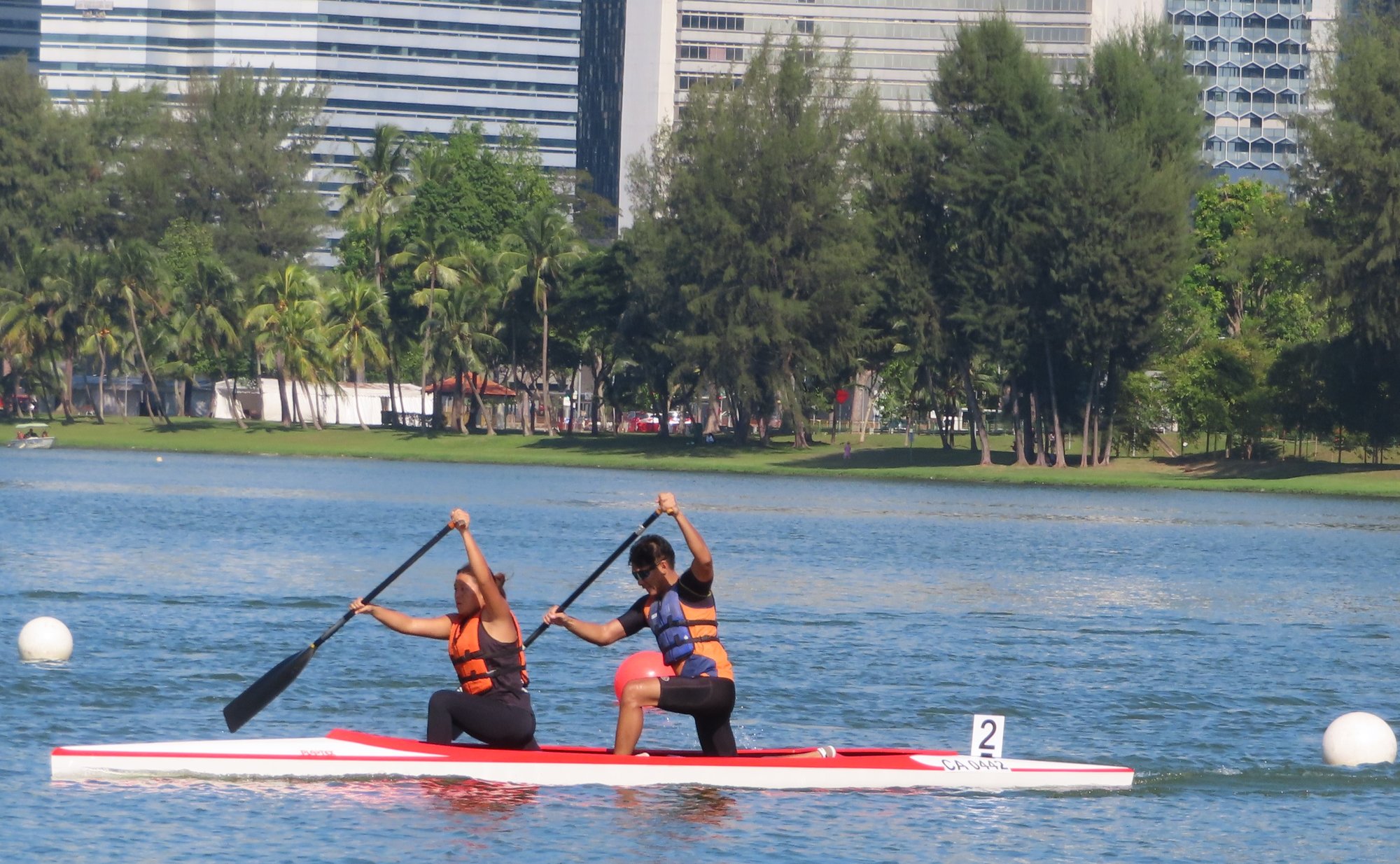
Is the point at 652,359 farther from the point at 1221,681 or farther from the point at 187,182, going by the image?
the point at 1221,681

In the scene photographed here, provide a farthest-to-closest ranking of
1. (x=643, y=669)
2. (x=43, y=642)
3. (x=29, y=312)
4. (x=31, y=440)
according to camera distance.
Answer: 1. (x=29, y=312)
2. (x=31, y=440)
3. (x=43, y=642)
4. (x=643, y=669)

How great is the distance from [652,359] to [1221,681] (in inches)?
2626

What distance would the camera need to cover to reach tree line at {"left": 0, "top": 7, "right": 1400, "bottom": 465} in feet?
234

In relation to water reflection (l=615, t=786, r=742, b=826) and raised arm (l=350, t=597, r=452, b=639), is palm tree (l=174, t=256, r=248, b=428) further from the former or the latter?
raised arm (l=350, t=597, r=452, b=639)

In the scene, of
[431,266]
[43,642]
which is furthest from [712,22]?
[43,642]

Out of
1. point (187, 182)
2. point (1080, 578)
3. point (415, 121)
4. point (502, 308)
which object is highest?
point (415, 121)

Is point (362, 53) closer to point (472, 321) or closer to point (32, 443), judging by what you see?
point (472, 321)

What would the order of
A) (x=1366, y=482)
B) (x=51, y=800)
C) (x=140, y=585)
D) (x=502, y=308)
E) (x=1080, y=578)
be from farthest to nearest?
(x=502, y=308), (x=1366, y=482), (x=1080, y=578), (x=140, y=585), (x=51, y=800)

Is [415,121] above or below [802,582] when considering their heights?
above

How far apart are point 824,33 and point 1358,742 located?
15820 centimetres

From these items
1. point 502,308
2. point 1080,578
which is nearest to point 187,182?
point 502,308

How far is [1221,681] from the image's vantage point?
22.2m

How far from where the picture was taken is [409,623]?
13.7m

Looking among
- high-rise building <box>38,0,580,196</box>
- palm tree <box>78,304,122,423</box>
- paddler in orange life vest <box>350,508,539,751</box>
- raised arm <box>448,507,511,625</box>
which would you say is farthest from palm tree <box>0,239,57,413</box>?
raised arm <box>448,507,511,625</box>
